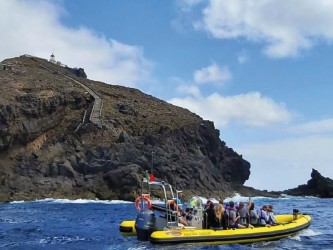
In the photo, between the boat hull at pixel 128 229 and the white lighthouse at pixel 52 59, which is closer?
the boat hull at pixel 128 229

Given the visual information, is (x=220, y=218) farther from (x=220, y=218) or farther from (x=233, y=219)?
(x=233, y=219)

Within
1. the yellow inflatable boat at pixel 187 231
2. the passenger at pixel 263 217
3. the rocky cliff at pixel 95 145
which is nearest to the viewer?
the yellow inflatable boat at pixel 187 231

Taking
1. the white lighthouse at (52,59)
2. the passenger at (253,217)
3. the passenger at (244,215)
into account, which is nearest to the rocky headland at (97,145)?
the white lighthouse at (52,59)

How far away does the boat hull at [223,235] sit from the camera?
2134 centimetres

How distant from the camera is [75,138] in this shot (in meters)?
84.9

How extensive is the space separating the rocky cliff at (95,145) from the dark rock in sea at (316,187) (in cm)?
1732

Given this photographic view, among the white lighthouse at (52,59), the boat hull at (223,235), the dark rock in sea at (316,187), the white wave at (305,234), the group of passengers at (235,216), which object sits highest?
the white lighthouse at (52,59)

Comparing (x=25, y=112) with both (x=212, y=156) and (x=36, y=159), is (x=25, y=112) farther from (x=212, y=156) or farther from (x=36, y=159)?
(x=212, y=156)

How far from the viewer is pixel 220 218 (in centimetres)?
2348

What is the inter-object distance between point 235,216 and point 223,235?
1.80 m

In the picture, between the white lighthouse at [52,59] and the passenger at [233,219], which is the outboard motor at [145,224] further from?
the white lighthouse at [52,59]

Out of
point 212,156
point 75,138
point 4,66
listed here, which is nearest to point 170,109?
point 212,156

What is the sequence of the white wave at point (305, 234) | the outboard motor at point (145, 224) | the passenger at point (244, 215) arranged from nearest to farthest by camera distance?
1. the outboard motor at point (145, 224)
2. the passenger at point (244, 215)
3. the white wave at point (305, 234)

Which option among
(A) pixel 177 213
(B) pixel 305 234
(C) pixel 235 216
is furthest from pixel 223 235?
(B) pixel 305 234
